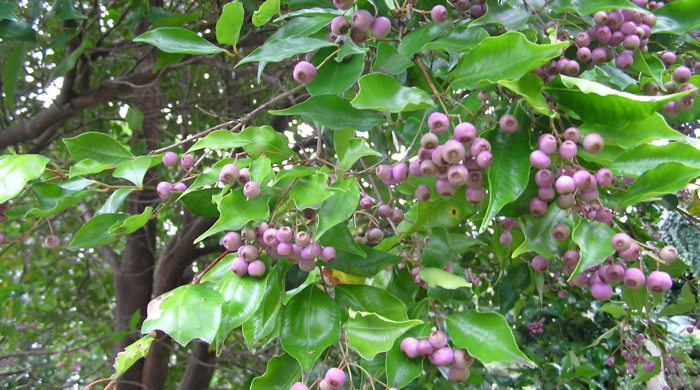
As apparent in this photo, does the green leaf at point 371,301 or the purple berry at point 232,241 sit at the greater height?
the purple berry at point 232,241

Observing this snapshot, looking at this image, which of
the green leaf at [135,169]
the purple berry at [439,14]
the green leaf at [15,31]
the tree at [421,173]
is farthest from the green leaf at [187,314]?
the green leaf at [15,31]

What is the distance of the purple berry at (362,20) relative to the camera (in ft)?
2.96

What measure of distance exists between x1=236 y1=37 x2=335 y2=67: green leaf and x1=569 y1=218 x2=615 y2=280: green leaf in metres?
0.46

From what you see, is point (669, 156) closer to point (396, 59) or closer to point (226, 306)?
point (396, 59)

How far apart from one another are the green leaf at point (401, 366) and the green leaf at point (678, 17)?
65 cm

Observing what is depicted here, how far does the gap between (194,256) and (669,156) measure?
2617 mm

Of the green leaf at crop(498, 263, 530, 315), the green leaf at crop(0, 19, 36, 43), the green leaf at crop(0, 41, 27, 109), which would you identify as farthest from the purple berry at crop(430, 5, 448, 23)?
the green leaf at crop(0, 41, 27, 109)

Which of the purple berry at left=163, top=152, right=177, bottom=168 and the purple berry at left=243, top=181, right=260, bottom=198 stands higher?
the purple berry at left=243, top=181, right=260, bottom=198

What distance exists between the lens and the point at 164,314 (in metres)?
0.80

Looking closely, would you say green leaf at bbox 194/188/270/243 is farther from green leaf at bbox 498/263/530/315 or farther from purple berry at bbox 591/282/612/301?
green leaf at bbox 498/263/530/315

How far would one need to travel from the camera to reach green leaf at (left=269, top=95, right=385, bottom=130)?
35.3 inches

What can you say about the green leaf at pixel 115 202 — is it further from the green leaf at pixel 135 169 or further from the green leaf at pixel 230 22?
the green leaf at pixel 230 22

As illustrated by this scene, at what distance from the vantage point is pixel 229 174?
910mm

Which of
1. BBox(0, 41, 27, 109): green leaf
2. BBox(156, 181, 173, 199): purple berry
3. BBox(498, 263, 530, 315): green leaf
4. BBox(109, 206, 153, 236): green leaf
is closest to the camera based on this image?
BBox(109, 206, 153, 236): green leaf
